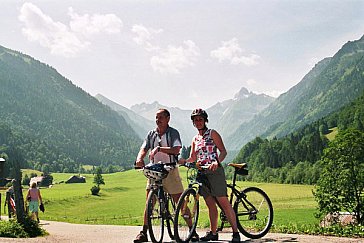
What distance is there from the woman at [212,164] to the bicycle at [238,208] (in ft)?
0.62

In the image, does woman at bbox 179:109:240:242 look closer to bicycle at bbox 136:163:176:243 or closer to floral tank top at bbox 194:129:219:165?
floral tank top at bbox 194:129:219:165

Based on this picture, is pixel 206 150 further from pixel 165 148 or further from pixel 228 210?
pixel 228 210

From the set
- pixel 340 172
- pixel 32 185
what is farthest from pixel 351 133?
pixel 32 185

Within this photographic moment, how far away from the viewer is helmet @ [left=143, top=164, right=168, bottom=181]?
921cm

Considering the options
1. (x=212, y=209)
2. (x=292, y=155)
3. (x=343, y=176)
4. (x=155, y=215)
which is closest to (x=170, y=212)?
(x=155, y=215)

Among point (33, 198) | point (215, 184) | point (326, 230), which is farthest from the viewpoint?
point (33, 198)

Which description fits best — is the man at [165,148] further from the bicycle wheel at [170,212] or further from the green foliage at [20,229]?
the green foliage at [20,229]

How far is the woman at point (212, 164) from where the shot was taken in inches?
365

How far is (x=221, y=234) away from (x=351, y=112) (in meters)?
184

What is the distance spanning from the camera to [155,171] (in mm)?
9211

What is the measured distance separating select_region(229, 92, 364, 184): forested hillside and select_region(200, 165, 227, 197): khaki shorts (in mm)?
111362

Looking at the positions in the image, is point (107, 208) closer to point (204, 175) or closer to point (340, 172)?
point (340, 172)

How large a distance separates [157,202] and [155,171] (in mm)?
650

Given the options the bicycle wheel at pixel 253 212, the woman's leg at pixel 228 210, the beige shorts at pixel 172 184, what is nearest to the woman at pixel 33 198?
the beige shorts at pixel 172 184
